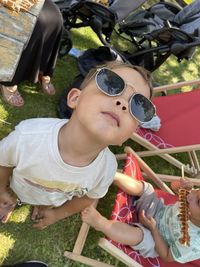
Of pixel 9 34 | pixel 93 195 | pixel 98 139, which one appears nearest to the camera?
pixel 98 139

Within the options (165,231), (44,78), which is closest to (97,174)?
(165,231)

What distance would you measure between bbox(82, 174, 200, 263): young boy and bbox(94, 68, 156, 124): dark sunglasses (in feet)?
3.17

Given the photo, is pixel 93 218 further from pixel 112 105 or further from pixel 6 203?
pixel 112 105

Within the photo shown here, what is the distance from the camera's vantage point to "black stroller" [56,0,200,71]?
351 centimetres

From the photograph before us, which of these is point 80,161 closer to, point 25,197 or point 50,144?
point 50,144

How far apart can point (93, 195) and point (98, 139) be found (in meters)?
0.54

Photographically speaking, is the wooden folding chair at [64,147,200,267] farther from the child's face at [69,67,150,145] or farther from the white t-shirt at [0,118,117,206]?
the child's face at [69,67,150,145]

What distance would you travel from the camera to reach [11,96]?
3189 mm

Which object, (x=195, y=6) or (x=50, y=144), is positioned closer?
(x=50, y=144)

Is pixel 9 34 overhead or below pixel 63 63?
overhead

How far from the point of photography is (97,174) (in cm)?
192

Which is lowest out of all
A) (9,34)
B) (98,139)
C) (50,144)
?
(50,144)

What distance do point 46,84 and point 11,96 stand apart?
37 centimetres

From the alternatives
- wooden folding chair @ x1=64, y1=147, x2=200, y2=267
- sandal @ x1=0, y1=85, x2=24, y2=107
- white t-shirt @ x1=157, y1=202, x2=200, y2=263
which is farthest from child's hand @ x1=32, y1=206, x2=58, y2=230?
sandal @ x1=0, y1=85, x2=24, y2=107
